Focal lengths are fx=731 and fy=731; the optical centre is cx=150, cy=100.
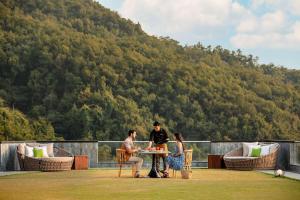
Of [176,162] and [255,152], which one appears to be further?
[255,152]

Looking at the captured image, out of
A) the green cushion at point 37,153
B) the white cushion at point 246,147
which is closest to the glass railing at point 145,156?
the white cushion at point 246,147

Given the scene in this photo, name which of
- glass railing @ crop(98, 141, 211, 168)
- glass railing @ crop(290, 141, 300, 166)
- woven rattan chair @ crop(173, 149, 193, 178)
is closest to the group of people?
woven rattan chair @ crop(173, 149, 193, 178)

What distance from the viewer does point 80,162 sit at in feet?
61.1

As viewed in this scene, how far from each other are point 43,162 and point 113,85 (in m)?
23.1

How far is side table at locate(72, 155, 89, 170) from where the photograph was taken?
60.8 feet

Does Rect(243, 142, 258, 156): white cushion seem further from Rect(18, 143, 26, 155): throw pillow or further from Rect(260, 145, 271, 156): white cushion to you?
Rect(18, 143, 26, 155): throw pillow

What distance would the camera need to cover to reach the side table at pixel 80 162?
60.8 ft

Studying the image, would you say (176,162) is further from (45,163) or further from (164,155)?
(45,163)

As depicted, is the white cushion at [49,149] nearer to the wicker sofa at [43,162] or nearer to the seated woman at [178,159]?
the wicker sofa at [43,162]

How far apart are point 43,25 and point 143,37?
7.24 metres

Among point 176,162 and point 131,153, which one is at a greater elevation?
point 131,153

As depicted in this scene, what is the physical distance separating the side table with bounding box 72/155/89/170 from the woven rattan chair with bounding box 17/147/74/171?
1.15 feet

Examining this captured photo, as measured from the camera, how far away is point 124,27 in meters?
46.6

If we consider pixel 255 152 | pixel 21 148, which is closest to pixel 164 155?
pixel 255 152
